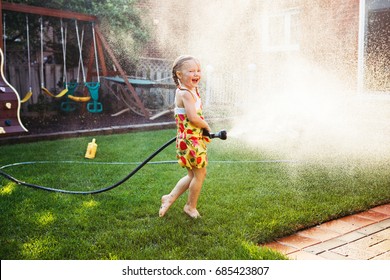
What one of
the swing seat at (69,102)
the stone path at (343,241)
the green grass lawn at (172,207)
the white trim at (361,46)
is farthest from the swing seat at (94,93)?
the stone path at (343,241)

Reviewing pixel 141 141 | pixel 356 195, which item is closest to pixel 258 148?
pixel 141 141

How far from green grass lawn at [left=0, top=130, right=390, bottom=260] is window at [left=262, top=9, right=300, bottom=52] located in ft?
16.0

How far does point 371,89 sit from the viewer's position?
6.77m

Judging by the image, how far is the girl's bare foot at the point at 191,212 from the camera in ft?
10.2

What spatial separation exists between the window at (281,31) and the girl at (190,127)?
21.7 feet

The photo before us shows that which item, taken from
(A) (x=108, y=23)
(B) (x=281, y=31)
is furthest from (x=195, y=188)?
(B) (x=281, y=31)

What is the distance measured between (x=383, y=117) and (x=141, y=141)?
3561 mm

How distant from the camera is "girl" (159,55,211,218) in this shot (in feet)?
9.72

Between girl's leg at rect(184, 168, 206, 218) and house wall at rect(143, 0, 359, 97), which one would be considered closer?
girl's leg at rect(184, 168, 206, 218)

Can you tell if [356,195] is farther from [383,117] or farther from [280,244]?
[383,117]

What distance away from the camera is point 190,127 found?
3035 millimetres

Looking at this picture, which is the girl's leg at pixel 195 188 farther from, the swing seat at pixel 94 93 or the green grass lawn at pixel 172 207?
the swing seat at pixel 94 93

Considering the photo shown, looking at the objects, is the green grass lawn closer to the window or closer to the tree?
the tree

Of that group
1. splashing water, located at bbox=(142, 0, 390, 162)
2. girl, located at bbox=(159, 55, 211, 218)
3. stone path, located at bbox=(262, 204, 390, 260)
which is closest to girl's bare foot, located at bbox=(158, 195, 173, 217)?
girl, located at bbox=(159, 55, 211, 218)
